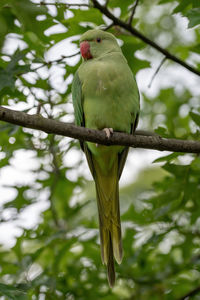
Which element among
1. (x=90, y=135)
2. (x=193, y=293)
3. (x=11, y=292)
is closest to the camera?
(x=11, y=292)

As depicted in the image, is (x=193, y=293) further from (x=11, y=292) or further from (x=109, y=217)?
(x=11, y=292)

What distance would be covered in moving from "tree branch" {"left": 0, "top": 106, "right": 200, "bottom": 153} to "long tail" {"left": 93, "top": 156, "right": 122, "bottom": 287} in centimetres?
90

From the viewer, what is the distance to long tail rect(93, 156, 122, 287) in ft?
10.9

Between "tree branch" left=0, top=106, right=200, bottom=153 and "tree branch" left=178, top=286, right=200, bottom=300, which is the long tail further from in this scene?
"tree branch" left=0, top=106, right=200, bottom=153

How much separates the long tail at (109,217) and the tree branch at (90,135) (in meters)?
0.90

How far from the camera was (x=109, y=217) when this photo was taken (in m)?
3.52

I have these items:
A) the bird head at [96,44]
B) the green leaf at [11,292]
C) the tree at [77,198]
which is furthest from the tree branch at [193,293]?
the bird head at [96,44]

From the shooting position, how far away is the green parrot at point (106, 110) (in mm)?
3289

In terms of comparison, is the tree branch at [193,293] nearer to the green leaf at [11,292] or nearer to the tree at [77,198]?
the tree at [77,198]

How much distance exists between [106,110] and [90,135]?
0.74 m

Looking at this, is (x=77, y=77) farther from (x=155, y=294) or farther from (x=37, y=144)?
(x=155, y=294)

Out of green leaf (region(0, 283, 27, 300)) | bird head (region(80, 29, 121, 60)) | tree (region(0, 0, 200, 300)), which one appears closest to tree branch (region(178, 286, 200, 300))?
tree (region(0, 0, 200, 300))

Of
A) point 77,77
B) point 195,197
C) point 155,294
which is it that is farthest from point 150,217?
point 77,77

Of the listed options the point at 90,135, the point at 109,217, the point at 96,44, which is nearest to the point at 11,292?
the point at 90,135
